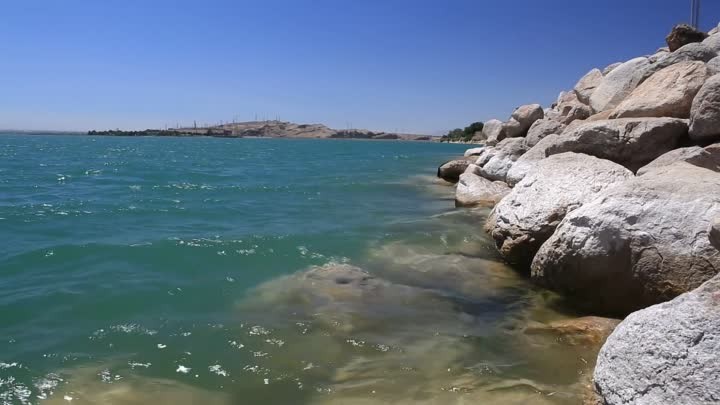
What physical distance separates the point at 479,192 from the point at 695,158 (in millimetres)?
7681

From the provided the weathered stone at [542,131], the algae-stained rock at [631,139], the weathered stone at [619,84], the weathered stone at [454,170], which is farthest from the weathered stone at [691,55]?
the weathered stone at [454,170]

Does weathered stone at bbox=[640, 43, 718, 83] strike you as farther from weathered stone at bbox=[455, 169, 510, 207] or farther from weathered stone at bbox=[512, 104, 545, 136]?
weathered stone at bbox=[512, 104, 545, 136]

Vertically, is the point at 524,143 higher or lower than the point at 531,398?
higher

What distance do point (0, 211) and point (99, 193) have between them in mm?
4713

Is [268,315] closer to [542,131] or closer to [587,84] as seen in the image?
[542,131]

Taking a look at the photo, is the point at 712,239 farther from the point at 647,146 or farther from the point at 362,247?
Answer: the point at 362,247

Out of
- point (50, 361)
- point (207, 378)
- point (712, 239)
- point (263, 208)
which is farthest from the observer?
point (263, 208)

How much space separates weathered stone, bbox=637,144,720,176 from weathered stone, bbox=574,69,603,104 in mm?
11657

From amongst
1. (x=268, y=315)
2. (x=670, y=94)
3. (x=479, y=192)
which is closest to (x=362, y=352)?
(x=268, y=315)

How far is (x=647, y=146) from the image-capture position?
9.13 meters

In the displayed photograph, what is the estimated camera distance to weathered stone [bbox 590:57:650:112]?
1350cm

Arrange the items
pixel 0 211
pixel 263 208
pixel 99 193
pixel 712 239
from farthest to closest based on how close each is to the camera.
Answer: pixel 99 193 → pixel 263 208 → pixel 0 211 → pixel 712 239

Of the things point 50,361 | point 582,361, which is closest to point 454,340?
point 582,361

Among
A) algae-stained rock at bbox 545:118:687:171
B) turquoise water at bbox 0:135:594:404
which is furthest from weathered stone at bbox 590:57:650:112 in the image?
turquoise water at bbox 0:135:594:404
